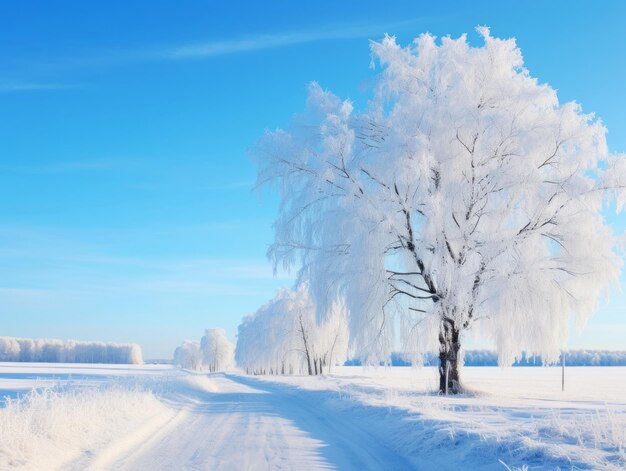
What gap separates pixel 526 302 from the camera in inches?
666

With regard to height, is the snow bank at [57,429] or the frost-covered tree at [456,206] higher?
the frost-covered tree at [456,206]

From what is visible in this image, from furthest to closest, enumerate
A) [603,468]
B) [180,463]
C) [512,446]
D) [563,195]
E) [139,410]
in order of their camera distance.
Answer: [563,195] < [139,410] < [180,463] < [512,446] < [603,468]

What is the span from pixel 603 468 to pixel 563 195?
44.1 ft

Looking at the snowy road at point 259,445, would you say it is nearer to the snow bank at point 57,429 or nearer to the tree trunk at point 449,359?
the snow bank at point 57,429

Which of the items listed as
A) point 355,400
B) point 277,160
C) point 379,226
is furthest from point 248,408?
point 277,160

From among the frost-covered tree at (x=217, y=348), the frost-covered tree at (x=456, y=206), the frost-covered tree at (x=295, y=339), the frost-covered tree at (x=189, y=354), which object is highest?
the frost-covered tree at (x=456, y=206)

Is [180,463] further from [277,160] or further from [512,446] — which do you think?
[277,160]

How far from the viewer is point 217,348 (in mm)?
115875

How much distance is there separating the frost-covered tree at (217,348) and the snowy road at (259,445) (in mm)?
103854

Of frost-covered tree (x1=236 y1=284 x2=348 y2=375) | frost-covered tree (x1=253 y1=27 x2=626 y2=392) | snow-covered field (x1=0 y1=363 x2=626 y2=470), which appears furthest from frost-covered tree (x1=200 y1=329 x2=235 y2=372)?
snow-covered field (x1=0 y1=363 x2=626 y2=470)

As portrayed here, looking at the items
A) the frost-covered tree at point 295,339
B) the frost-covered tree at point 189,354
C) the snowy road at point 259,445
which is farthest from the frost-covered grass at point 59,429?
the frost-covered tree at point 189,354

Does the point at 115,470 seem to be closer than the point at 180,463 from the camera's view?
Yes

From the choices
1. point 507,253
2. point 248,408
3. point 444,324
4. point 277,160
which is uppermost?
point 277,160

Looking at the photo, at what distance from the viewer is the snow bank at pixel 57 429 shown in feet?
23.7
